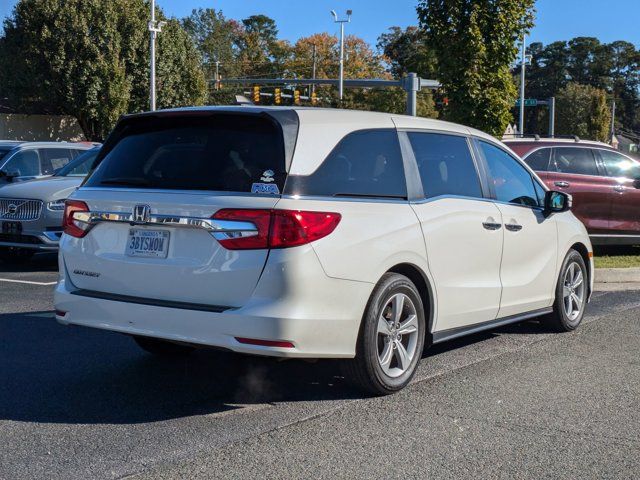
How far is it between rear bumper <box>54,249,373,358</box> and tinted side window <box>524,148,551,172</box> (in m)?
8.45

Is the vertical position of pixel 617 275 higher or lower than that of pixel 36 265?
higher

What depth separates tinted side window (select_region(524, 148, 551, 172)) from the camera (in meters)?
12.9

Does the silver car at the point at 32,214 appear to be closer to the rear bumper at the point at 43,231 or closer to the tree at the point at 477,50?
the rear bumper at the point at 43,231

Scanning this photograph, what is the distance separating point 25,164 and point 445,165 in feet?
29.8

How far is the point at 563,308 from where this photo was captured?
752 cm

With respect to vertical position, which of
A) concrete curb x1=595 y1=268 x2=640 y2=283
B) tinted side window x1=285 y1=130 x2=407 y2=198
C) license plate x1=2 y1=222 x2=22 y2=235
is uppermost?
tinted side window x1=285 y1=130 x2=407 y2=198

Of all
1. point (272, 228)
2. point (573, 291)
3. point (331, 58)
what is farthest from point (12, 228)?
point (331, 58)

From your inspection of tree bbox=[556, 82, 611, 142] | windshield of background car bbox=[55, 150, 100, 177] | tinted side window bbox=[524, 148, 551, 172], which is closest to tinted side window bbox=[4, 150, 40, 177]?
windshield of background car bbox=[55, 150, 100, 177]

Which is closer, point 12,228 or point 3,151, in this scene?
point 12,228

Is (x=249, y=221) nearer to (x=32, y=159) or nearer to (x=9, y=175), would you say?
(x=9, y=175)

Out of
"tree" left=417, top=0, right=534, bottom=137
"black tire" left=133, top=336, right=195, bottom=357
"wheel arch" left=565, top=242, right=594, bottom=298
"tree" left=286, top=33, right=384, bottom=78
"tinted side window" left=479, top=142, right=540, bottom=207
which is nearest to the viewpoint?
"black tire" left=133, top=336, right=195, bottom=357

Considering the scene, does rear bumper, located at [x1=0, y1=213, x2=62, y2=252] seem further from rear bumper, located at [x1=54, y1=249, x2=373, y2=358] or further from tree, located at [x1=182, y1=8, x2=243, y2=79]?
tree, located at [x1=182, y1=8, x2=243, y2=79]

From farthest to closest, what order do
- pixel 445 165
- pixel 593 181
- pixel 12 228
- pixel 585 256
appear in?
1. pixel 593 181
2. pixel 12 228
3. pixel 585 256
4. pixel 445 165

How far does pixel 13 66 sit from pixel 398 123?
3893 cm
